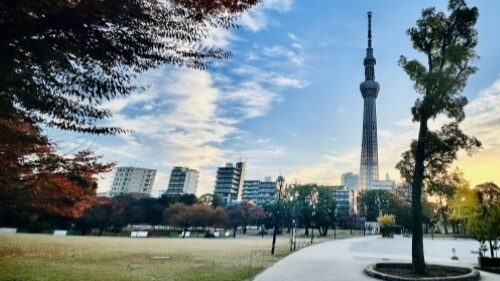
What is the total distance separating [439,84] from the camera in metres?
14.3

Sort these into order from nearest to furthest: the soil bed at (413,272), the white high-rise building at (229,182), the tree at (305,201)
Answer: the soil bed at (413,272) < the tree at (305,201) < the white high-rise building at (229,182)

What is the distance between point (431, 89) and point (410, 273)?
26.2ft

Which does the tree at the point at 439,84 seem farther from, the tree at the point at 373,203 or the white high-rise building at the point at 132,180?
the white high-rise building at the point at 132,180

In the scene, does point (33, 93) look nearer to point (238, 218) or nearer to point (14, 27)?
point (14, 27)

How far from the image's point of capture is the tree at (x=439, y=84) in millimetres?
14219

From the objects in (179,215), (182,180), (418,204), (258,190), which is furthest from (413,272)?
(258,190)

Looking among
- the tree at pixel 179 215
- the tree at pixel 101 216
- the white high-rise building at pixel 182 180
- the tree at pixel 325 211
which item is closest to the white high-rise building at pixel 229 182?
the white high-rise building at pixel 182 180

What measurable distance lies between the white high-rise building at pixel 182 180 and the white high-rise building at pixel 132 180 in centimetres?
1483

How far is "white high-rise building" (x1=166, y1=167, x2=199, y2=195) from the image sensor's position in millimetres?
166500

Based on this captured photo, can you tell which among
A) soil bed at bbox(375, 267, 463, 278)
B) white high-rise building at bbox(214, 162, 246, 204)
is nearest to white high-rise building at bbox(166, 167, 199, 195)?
white high-rise building at bbox(214, 162, 246, 204)

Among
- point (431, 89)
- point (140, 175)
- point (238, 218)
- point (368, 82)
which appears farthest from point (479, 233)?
point (140, 175)

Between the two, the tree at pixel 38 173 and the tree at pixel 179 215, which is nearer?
the tree at pixel 38 173

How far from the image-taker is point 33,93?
168 inches

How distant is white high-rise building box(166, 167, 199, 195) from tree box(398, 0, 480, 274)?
6187 inches
